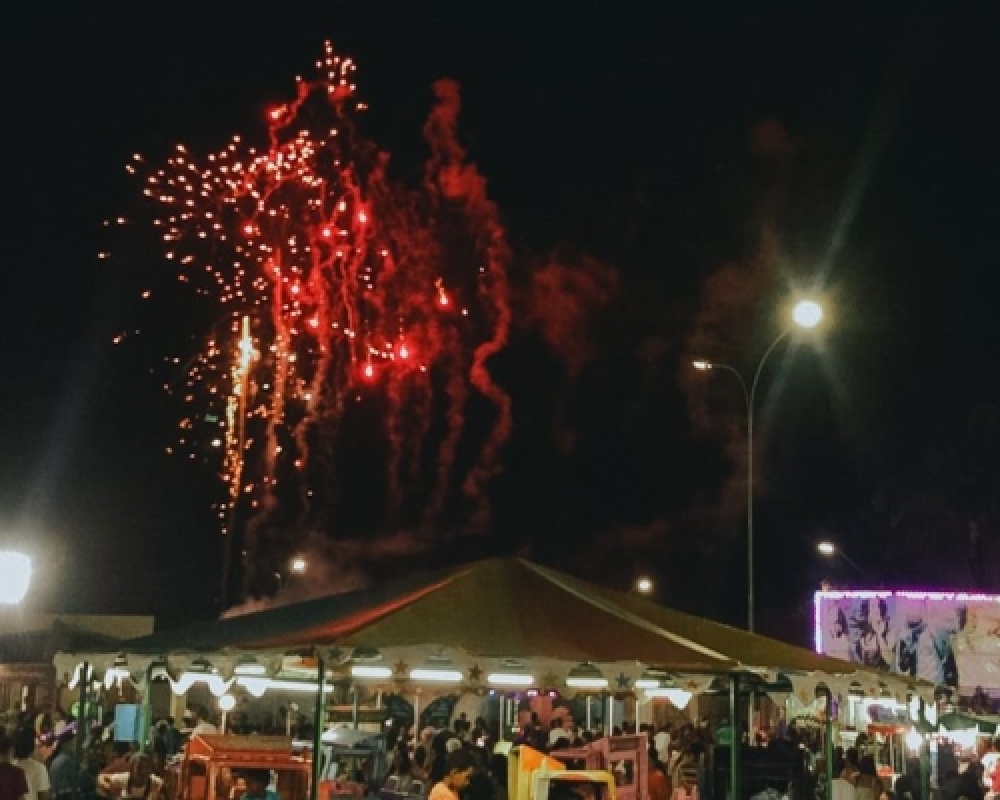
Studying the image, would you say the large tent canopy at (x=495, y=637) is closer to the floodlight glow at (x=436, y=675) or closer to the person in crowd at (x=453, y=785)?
the person in crowd at (x=453, y=785)

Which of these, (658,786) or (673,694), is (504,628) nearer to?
(658,786)

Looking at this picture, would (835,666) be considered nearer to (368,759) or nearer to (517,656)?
(517,656)

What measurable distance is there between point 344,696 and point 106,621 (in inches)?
547

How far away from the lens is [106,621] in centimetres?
3575

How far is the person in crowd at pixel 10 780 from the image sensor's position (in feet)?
35.7

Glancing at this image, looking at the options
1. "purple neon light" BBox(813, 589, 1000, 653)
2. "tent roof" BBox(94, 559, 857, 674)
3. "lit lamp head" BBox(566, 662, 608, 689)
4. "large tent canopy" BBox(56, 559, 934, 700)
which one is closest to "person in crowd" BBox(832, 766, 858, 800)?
"large tent canopy" BBox(56, 559, 934, 700)

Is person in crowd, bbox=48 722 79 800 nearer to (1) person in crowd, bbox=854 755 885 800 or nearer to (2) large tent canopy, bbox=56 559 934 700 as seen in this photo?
(2) large tent canopy, bbox=56 559 934 700

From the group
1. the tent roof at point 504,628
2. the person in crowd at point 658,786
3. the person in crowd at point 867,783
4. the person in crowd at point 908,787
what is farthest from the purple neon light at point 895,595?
the tent roof at point 504,628

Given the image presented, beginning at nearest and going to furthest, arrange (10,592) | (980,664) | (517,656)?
1. (517,656)
2. (10,592)
3. (980,664)

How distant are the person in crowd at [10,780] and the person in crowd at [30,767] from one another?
204 mm

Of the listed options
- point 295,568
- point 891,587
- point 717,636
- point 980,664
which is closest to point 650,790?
point 717,636

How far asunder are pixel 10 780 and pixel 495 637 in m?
4.34

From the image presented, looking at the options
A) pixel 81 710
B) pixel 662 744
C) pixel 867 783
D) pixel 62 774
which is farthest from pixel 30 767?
pixel 662 744

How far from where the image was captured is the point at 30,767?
11.5 metres
